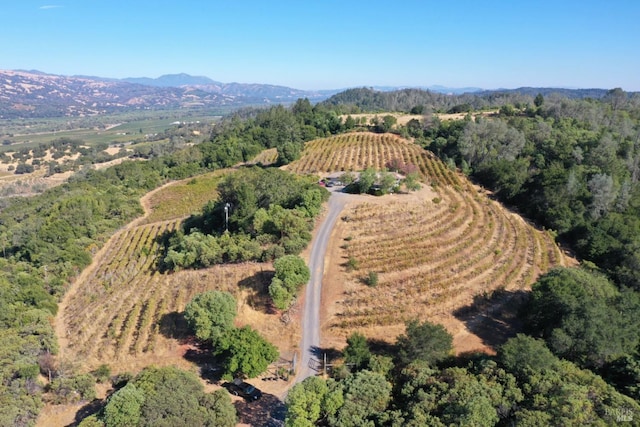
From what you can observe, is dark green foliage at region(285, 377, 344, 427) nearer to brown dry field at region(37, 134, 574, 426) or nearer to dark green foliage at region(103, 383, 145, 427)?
brown dry field at region(37, 134, 574, 426)

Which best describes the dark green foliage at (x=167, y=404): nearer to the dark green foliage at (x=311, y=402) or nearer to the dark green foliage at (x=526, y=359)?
the dark green foliage at (x=311, y=402)

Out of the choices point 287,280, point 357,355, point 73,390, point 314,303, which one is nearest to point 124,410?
point 73,390

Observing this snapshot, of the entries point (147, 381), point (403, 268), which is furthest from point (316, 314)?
point (147, 381)

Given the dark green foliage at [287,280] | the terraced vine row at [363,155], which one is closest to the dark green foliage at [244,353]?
the dark green foliage at [287,280]

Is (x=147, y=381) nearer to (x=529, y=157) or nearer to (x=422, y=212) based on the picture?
(x=422, y=212)

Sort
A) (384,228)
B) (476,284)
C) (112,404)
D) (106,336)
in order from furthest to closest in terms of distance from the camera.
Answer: (384,228), (476,284), (106,336), (112,404)

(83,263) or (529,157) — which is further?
(529,157)

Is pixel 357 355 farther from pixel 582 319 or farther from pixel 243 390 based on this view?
pixel 582 319
